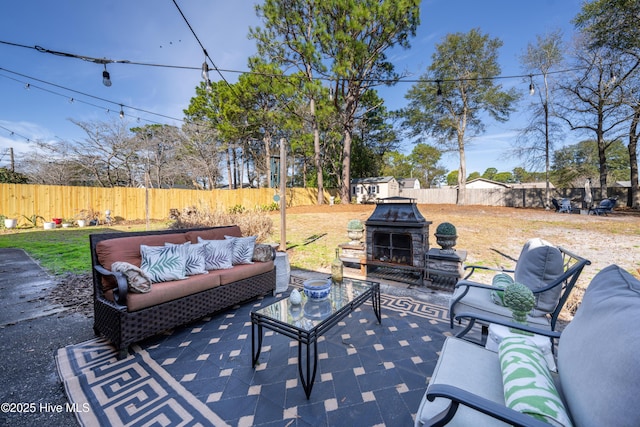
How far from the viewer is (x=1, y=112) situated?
10984mm

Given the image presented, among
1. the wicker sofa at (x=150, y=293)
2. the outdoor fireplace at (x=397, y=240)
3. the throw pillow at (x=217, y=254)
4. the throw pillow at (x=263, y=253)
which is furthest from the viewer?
the outdoor fireplace at (x=397, y=240)

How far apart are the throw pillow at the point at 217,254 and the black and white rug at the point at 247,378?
0.68m

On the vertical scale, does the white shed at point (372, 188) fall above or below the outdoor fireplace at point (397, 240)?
above

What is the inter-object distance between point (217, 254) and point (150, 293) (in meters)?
0.92

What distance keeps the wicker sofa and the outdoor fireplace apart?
1.86 m

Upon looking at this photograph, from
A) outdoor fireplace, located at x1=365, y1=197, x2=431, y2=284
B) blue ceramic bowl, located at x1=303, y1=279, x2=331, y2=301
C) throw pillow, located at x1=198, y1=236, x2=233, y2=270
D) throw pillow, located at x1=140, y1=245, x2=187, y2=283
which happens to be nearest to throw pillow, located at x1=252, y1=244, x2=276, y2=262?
throw pillow, located at x1=198, y1=236, x2=233, y2=270

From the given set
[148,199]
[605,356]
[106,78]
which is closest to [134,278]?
[605,356]

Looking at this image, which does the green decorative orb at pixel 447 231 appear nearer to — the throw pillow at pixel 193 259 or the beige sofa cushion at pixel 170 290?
the beige sofa cushion at pixel 170 290

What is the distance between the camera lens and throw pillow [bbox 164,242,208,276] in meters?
2.83

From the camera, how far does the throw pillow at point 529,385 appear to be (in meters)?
0.90

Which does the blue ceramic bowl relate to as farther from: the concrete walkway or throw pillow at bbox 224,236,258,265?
the concrete walkway

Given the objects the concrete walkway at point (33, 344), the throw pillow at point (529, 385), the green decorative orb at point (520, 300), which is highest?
the green decorative orb at point (520, 300)

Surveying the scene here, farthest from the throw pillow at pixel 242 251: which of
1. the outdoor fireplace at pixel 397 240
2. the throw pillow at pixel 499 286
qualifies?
the throw pillow at pixel 499 286

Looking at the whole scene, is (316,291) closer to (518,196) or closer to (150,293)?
(150,293)
